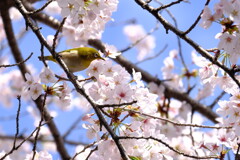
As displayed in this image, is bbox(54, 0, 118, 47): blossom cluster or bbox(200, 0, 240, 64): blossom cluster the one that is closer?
bbox(200, 0, 240, 64): blossom cluster

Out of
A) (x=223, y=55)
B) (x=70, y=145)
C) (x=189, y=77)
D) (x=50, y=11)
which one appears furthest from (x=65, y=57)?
(x=50, y=11)

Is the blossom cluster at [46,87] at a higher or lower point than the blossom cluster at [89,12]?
lower

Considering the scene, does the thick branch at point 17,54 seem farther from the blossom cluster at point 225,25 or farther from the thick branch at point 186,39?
the blossom cluster at point 225,25

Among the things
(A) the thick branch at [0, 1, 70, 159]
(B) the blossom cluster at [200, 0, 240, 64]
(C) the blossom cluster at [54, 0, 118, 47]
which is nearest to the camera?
(B) the blossom cluster at [200, 0, 240, 64]

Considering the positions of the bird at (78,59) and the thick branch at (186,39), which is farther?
the bird at (78,59)

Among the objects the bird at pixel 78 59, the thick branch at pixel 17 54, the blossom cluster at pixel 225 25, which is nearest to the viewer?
the blossom cluster at pixel 225 25

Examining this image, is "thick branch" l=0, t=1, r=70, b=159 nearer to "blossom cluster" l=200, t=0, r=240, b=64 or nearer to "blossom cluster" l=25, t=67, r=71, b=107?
"blossom cluster" l=25, t=67, r=71, b=107

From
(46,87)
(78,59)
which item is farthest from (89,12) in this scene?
(46,87)

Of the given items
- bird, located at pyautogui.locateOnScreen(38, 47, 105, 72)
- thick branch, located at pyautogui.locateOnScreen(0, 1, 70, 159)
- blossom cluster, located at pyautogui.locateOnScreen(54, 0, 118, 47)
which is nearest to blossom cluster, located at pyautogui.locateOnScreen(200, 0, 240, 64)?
blossom cluster, located at pyautogui.locateOnScreen(54, 0, 118, 47)

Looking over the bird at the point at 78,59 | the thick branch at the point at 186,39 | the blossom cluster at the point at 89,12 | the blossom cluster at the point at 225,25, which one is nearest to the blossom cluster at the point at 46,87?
the bird at the point at 78,59

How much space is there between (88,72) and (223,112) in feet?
3.10

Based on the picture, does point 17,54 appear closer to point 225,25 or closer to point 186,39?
point 186,39

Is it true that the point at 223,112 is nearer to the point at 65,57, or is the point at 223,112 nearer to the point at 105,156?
the point at 105,156

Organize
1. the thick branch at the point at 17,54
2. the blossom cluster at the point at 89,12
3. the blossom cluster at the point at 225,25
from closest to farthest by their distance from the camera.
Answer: the blossom cluster at the point at 225,25 < the blossom cluster at the point at 89,12 < the thick branch at the point at 17,54
